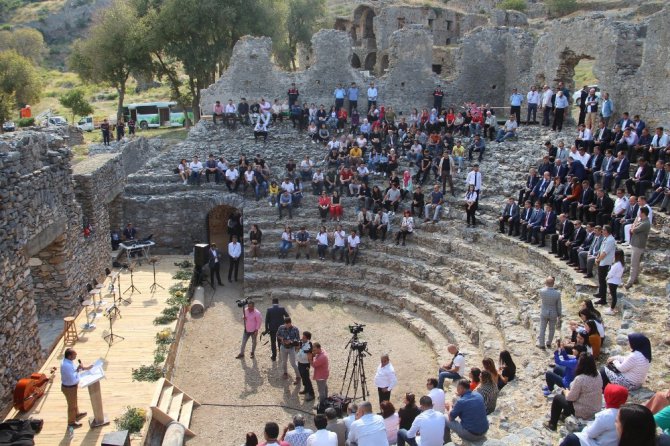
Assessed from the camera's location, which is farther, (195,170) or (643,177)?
(195,170)

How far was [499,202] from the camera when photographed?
19234mm


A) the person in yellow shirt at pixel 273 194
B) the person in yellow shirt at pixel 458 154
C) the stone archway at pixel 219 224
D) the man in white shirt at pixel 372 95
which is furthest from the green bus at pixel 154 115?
the person in yellow shirt at pixel 458 154

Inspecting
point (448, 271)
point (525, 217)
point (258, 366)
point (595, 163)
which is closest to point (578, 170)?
point (595, 163)

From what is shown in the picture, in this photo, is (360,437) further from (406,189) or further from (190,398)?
(406,189)

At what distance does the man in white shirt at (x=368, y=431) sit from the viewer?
848 cm

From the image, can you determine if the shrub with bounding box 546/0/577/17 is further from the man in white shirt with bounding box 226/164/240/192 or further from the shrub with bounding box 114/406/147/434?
the shrub with bounding box 114/406/147/434

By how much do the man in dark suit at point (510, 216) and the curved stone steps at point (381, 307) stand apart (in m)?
3.60

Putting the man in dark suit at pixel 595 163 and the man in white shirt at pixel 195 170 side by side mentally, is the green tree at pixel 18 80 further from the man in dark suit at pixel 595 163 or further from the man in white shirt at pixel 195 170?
the man in dark suit at pixel 595 163

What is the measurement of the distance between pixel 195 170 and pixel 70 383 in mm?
13196

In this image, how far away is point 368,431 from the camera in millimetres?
8492

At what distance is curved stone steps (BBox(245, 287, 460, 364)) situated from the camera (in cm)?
1492

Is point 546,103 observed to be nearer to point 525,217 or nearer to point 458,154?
point 458,154

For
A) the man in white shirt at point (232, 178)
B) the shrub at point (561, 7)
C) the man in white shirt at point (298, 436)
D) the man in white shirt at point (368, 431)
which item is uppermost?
the shrub at point (561, 7)

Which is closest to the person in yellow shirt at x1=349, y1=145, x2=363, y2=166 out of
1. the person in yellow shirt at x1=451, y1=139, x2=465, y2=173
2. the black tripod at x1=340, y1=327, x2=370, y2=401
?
the person in yellow shirt at x1=451, y1=139, x2=465, y2=173
